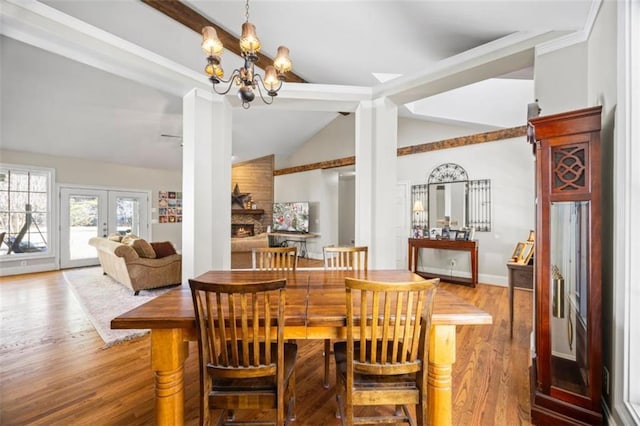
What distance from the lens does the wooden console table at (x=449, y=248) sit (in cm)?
485

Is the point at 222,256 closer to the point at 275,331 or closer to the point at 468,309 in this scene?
the point at 275,331

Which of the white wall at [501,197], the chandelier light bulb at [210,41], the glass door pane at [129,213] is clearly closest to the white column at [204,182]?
the chandelier light bulb at [210,41]

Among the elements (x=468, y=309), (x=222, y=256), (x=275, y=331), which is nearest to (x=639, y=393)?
(x=468, y=309)

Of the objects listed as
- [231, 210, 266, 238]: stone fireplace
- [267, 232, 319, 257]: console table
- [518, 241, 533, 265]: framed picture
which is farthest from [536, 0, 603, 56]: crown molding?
[231, 210, 266, 238]: stone fireplace

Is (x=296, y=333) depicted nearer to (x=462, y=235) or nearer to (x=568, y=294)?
(x=568, y=294)

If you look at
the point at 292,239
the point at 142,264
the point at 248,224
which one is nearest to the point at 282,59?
the point at 142,264

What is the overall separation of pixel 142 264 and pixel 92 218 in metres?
3.87

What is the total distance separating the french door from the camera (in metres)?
6.51

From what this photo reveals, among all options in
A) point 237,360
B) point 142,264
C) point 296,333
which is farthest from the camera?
point 142,264

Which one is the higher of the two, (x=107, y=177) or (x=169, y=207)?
(x=107, y=177)

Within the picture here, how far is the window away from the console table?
5082 mm

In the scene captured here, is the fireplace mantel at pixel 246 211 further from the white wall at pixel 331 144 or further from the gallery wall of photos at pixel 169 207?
the white wall at pixel 331 144

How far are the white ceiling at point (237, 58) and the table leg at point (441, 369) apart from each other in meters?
2.30

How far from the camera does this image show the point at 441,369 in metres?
1.49
